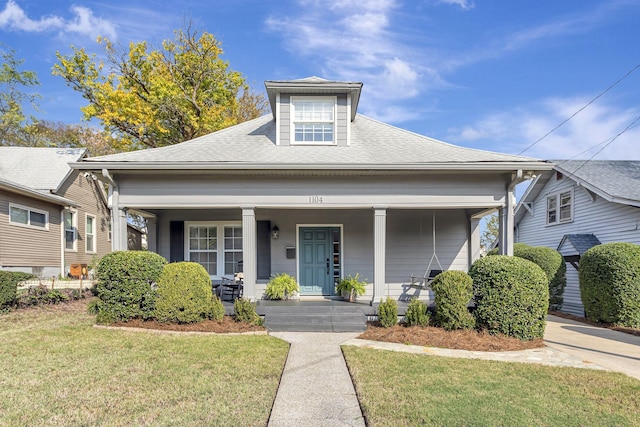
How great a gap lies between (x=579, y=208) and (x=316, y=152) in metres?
10.5

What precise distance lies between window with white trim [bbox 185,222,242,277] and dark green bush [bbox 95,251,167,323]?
2.94m

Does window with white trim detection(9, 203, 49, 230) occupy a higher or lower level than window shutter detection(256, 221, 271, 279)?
higher

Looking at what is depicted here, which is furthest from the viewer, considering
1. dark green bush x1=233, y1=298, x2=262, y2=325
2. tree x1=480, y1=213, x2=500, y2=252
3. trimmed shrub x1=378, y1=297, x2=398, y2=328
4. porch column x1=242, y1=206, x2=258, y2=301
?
tree x1=480, y1=213, x2=500, y2=252

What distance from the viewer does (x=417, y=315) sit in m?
7.16

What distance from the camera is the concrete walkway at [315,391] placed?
3.46 m

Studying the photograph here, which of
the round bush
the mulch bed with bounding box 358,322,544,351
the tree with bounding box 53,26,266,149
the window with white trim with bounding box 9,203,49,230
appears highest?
the tree with bounding box 53,26,266,149

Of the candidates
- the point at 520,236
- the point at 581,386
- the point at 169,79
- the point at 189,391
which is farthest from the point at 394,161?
the point at 169,79

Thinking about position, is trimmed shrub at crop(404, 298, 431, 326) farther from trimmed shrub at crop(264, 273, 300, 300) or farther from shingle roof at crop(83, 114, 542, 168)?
trimmed shrub at crop(264, 273, 300, 300)

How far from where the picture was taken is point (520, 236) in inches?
696

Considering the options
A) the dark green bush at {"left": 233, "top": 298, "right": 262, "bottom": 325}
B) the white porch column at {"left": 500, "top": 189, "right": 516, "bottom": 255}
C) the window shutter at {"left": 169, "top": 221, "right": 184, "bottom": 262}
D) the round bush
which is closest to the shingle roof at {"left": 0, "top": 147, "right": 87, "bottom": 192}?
the window shutter at {"left": 169, "top": 221, "right": 184, "bottom": 262}

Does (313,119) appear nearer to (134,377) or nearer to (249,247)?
(249,247)

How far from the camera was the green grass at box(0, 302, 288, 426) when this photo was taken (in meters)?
3.47

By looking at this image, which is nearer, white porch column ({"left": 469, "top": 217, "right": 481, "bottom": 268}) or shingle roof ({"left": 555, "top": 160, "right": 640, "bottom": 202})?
white porch column ({"left": 469, "top": 217, "right": 481, "bottom": 268})

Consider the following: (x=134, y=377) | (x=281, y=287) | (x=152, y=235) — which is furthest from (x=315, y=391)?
(x=152, y=235)
